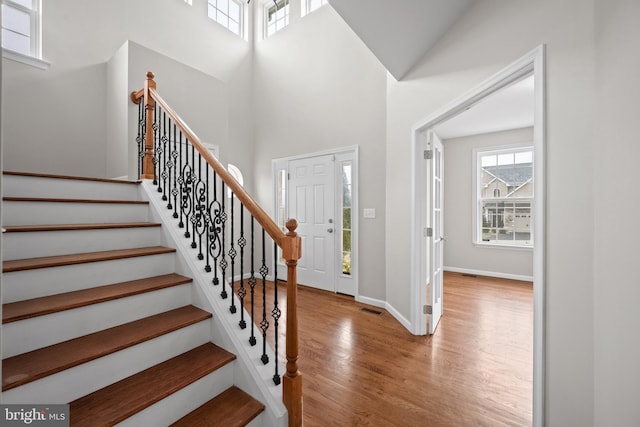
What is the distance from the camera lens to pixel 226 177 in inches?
70.8

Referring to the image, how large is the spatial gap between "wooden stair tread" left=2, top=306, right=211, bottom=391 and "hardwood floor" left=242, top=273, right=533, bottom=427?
0.96 metres

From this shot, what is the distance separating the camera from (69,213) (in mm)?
1941

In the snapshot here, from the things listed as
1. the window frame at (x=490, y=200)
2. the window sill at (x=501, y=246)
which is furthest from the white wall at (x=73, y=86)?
the window sill at (x=501, y=246)

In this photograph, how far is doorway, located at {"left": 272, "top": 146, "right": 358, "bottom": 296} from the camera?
389 centimetres

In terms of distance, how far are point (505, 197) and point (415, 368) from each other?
169 inches

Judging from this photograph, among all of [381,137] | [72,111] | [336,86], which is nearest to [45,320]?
[72,111]

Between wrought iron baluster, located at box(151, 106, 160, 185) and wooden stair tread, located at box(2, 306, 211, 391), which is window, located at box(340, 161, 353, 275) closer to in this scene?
wrought iron baluster, located at box(151, 106, 160, 185)

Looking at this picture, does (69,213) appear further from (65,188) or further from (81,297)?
(81,297)

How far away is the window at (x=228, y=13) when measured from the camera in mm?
4746

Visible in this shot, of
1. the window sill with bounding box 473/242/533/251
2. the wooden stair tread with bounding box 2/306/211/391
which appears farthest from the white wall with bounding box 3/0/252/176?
the window sill with bounding box 473/242/533/251

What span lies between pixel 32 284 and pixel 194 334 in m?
0.86

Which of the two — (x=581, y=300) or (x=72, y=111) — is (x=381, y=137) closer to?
(x=581, y=300)

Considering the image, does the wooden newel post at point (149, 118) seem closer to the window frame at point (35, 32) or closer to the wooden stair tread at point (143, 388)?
the window frame at point (35, 32)

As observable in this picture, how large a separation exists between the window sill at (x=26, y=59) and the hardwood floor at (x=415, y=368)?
387cm
